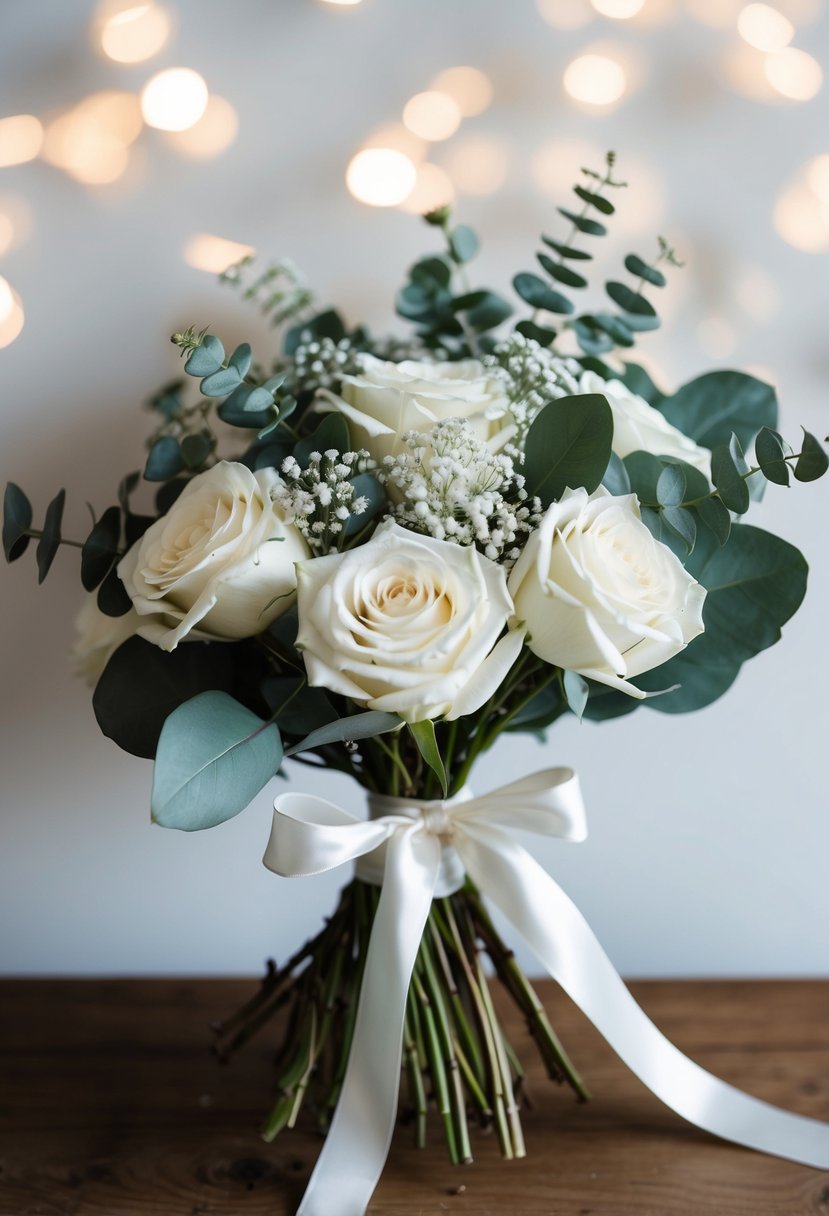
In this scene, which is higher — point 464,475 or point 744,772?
point 464,475

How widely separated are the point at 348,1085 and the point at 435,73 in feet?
3.16

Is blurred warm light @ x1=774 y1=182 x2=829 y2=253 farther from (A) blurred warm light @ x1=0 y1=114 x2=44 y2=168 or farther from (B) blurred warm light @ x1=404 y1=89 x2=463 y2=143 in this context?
(A) blurred warm light @ x1=0 y1=114 x2=44 y2=168

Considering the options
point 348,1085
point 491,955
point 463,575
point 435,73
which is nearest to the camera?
point 463,575

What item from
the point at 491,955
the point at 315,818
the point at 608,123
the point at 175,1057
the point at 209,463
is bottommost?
the point at 175,1057

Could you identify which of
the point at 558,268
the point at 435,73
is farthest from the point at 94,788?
the point at 435,73

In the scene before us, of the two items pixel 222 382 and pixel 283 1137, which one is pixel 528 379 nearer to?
pixel 222 382

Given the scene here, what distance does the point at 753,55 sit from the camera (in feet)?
3.29

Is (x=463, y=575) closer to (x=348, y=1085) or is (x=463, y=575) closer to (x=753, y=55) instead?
(x=348, y=1085)

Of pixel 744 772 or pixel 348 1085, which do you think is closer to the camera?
pixel 348 1085

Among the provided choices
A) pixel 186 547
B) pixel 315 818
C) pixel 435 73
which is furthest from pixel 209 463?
pixel 435 73

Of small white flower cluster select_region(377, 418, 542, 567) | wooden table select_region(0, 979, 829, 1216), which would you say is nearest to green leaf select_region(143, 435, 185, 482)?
small white flower cluster select_region(377, 418, 542, 567)

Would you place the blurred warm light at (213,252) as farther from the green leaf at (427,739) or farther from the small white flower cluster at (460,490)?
the green leaf at (427,739)

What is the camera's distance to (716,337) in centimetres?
105

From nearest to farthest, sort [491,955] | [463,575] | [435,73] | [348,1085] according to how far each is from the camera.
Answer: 1. [463,575]
2. [348,1085]
3. [491,955]
4. [435,73]
